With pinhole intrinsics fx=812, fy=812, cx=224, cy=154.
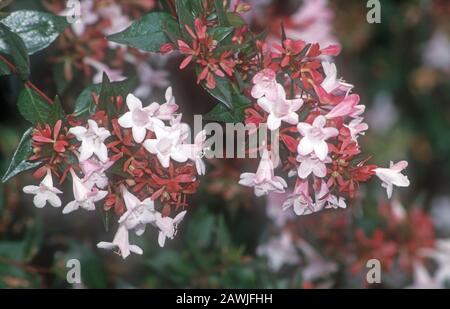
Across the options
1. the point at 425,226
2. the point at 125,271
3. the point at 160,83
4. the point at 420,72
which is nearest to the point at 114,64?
the point at 160,83

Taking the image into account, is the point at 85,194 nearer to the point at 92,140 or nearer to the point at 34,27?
the point at 92,140

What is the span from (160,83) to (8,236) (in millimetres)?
523

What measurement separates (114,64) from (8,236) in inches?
20.0

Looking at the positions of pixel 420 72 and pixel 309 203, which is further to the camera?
pixel 420 72

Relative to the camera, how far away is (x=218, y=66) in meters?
1.31

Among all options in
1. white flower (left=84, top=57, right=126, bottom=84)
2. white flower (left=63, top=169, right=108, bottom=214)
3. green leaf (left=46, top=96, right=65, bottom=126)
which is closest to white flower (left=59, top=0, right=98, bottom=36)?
white flower (left=84, top=57, right=126, bottom=84)

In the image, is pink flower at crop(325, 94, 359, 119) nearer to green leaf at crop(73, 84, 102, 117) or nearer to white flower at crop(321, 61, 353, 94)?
white flower at crop(321, 61, 353, 94)

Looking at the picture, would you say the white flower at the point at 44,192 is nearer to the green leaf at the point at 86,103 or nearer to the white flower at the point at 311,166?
the green leaf at the point at 86,103

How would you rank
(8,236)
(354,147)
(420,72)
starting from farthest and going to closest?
(420,72) → (8,236) → (354,147)

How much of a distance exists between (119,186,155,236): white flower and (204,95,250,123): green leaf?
17 centimetres
